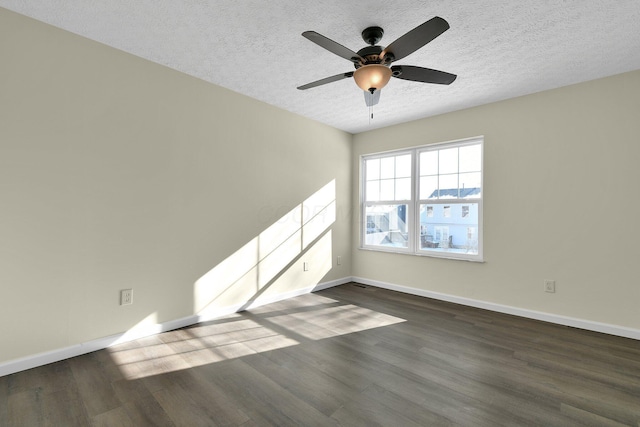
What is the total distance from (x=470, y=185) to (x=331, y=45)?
9.38 ft

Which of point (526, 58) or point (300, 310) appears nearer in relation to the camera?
point (526, 58)

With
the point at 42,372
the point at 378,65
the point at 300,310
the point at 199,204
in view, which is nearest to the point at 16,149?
the point at 199,204

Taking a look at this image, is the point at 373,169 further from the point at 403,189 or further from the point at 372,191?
the point at 403,189

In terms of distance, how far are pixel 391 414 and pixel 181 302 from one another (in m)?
2.23

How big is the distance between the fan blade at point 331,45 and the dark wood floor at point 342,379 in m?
2.20

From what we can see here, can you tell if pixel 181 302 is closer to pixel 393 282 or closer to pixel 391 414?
pixel 391 414

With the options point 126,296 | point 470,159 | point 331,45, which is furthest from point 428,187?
point 126,296

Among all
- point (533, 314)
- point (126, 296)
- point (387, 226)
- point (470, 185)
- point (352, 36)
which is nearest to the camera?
point (352, 36)

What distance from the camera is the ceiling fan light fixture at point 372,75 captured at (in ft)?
6.59

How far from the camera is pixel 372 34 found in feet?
7.34

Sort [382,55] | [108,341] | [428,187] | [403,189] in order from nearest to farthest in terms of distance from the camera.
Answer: [382,55] → [108,341] → [428,187] → [403,189]

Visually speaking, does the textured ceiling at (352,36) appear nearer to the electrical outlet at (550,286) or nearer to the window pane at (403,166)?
the window pane at (403,166)

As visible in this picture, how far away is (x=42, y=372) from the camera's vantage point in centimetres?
213

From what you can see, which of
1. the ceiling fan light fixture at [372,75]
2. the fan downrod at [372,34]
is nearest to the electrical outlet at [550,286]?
the ceiling fan light fixture at [372,75]
